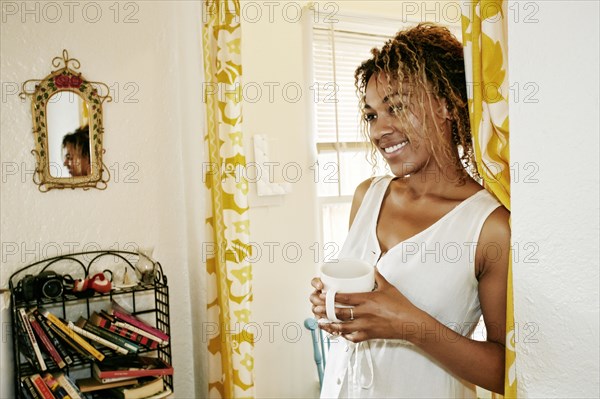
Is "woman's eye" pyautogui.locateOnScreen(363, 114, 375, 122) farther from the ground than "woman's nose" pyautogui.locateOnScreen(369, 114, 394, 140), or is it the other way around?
"woman's eye" pyautogui.locateOnScreen(363, 114, 375, 122)

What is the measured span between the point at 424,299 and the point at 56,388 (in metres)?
1.44

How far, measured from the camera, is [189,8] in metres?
2.27

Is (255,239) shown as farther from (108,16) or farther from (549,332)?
(549,332)

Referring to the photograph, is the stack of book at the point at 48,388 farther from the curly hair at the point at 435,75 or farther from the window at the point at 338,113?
the curly hair at the point at 435,75

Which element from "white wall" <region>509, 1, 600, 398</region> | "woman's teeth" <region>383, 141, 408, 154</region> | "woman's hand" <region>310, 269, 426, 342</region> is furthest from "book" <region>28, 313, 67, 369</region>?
"white wall" <region>509, 1, 600, 398</region>

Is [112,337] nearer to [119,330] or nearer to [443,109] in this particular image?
[119,330]

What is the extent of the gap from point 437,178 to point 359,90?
30cm

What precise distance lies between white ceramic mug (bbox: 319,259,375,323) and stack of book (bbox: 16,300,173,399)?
3.87 feet

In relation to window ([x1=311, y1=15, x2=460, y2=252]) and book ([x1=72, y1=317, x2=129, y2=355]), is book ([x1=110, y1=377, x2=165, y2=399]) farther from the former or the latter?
window ([x1=311, y1=15, x2=460, y2=252])

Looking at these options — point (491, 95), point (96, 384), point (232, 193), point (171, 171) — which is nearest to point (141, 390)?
point (96, 384)

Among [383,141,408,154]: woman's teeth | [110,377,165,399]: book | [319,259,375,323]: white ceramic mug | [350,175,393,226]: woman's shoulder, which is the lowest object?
[110,377,165,399]: book

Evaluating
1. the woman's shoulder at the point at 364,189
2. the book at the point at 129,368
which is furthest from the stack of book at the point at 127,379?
the woman's shoulder at the point at 364,189

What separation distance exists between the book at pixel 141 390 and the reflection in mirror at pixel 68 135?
0.91 meters

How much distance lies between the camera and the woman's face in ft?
3.26
